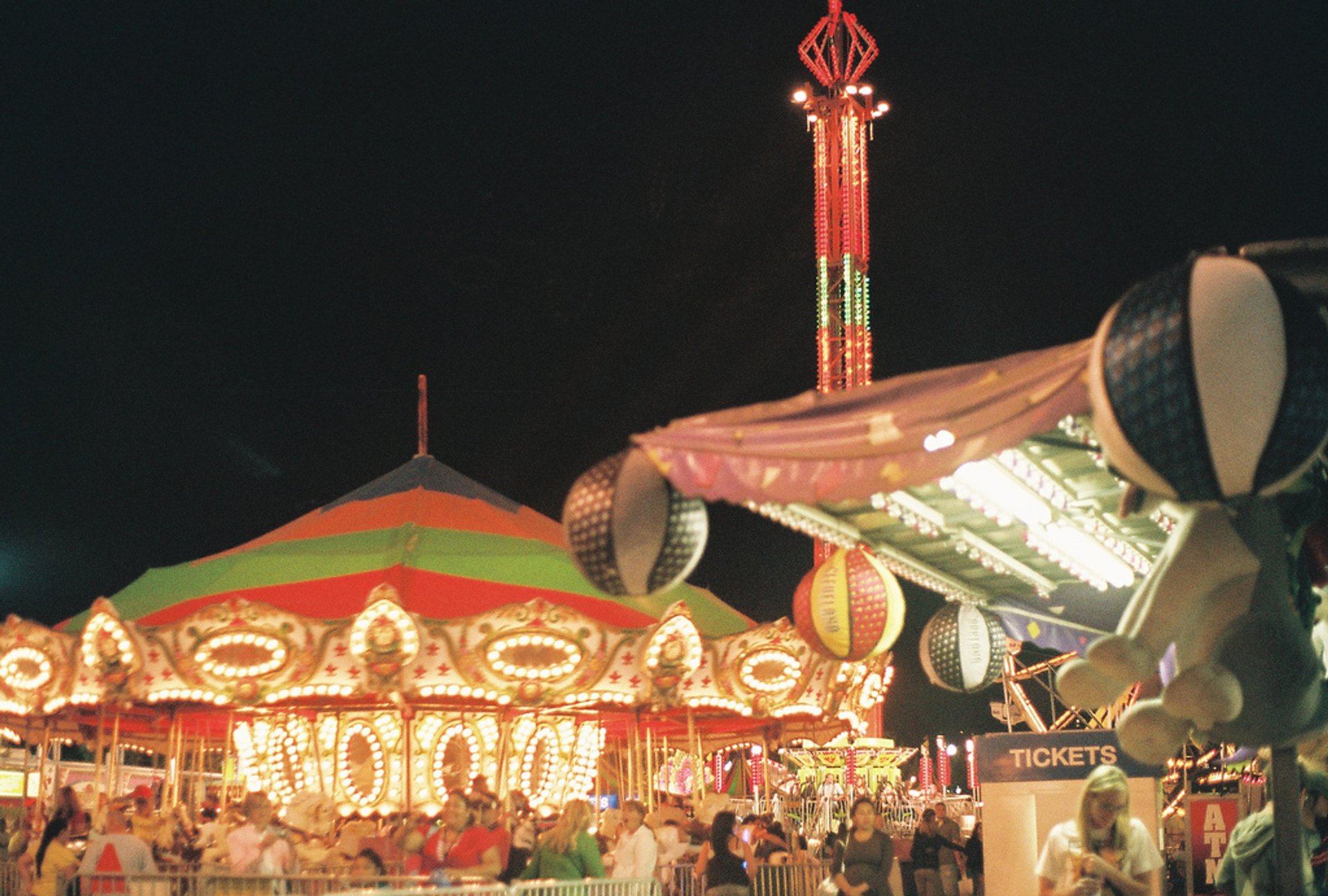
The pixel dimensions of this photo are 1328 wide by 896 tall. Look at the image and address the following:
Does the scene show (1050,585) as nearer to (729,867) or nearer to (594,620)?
(729,867)

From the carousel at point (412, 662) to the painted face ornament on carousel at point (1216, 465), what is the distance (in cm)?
994

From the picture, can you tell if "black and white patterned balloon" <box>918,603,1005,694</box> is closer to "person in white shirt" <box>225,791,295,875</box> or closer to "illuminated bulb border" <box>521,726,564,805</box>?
"person in white shirt" <box>225,791,295,875</box>

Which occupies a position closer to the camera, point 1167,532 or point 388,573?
point 1167,532

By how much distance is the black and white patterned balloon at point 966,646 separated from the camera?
8492 millimetres

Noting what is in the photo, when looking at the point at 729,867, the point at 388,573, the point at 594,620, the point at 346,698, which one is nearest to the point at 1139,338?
the point at 729,867

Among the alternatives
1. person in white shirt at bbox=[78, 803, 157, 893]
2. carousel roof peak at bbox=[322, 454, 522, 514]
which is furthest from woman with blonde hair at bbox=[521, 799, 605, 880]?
carousel roof peak at bbox=[322, 454, 522, 514]

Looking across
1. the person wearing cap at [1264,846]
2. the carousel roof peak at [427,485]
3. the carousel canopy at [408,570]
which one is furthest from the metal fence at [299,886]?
the carousel roof peak at [427,485]

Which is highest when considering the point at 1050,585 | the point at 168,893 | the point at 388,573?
the point at 388,573

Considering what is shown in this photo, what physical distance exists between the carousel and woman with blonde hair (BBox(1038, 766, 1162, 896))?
8.78 m

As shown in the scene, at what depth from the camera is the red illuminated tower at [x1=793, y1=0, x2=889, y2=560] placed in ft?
88.0

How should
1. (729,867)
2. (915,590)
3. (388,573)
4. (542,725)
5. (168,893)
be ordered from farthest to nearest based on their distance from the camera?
(915,590) → (542,725) → (388,573) → (729,867) → (168,893)

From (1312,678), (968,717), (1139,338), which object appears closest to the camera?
(1139,338)

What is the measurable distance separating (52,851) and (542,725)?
667 cm

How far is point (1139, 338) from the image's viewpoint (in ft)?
12.3
